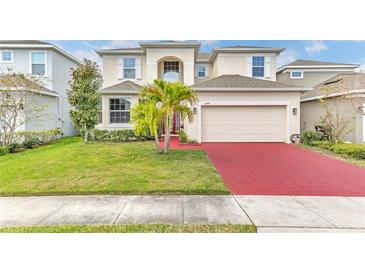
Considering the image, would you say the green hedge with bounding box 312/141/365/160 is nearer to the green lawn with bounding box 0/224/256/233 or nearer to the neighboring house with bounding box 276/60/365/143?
the neighboring house with bounding box 276/60/365/143

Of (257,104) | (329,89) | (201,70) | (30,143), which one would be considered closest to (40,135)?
(30,143)

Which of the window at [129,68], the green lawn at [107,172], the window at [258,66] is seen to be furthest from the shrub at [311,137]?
the window at [129,68]

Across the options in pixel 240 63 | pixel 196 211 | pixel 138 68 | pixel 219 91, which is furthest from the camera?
pixel 240 63

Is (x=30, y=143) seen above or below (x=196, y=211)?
above

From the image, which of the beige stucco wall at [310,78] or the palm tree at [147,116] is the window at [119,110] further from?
the beige stucco wall at [310,78]

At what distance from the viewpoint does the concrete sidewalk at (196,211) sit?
4.17 metres

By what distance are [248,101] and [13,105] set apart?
12.1m

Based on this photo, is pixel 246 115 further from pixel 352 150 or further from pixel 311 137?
pixel 352 150

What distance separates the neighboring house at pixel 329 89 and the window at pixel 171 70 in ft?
28.1

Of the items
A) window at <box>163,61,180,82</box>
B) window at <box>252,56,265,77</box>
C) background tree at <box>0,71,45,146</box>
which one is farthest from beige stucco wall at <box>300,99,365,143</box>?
background tree at <box>0,71,45,146</box>

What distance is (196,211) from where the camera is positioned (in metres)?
4.61

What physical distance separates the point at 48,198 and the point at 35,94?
923 cm

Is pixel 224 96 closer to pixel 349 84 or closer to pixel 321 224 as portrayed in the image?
pixel 349 84
